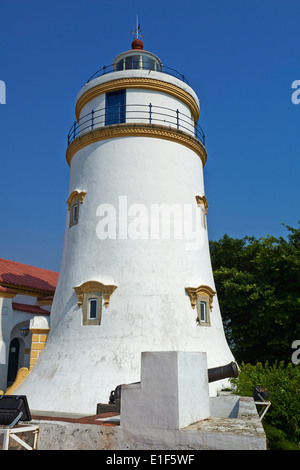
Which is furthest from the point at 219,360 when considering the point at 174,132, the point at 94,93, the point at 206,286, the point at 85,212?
the point at 94,93

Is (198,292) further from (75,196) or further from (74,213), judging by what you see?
(75,196)

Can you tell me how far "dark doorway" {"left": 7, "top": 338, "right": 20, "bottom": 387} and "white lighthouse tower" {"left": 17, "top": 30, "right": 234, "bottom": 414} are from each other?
477cm

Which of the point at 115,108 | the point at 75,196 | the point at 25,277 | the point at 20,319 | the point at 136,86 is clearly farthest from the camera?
the point at 25,277

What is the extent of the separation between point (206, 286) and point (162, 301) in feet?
6.82

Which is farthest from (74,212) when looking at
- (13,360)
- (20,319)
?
(13,360)

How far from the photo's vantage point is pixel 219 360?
14891 millimetres

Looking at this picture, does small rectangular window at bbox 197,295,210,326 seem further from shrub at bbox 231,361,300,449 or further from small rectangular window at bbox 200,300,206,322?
shrub at bbox 231,361,300,449

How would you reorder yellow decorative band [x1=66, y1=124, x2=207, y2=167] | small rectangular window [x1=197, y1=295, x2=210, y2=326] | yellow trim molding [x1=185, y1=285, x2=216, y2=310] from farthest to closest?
yellow decorative band [x1=66, y1=124, x2=207, y2=167] → small rectangular window [x1=197, y1=295, x2=210, y2=326] → yellow trim molding [x1=185, y1=285, x2=216, y2=310]

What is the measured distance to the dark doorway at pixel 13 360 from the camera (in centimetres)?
1893

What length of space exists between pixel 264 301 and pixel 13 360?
1252 cm

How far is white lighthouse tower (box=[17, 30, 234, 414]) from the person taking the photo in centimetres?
1362

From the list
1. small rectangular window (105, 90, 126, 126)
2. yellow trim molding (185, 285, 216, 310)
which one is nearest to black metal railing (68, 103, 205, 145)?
small rectangular window (105, 90, 126, 126)

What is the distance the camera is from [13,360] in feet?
62.5
